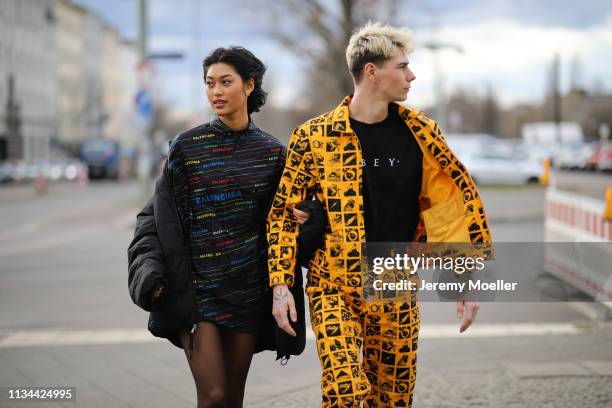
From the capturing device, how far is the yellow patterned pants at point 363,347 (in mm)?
3123

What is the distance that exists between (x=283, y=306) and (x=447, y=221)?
2.33 feet

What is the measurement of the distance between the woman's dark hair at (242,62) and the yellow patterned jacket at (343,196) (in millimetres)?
430

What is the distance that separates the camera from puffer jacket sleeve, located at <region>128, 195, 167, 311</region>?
3.27 meters

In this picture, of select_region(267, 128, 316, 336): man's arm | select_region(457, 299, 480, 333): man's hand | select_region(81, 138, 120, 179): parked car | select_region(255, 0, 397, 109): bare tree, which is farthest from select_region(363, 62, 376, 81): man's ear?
select_region(81, 138, 120, 179): parked car

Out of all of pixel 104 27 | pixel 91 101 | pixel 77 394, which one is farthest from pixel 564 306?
pixel 104 27

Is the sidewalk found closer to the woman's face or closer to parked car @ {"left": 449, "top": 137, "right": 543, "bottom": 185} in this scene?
the woman's face

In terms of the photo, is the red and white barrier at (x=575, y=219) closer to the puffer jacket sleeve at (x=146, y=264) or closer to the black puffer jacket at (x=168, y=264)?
the black puffer jacket at (x=168, y=264)

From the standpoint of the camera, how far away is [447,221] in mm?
3334

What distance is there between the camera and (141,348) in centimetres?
664

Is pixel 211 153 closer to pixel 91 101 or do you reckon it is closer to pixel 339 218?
pixel 339 218

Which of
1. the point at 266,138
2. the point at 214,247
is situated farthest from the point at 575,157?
the point at 214,247

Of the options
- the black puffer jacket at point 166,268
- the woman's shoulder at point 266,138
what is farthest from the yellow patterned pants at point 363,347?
the woman's shoulder at point 266,138

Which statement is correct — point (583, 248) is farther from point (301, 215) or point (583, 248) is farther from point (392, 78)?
point (301, 215)

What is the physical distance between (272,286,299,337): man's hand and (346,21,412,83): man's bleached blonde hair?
0.88 m
